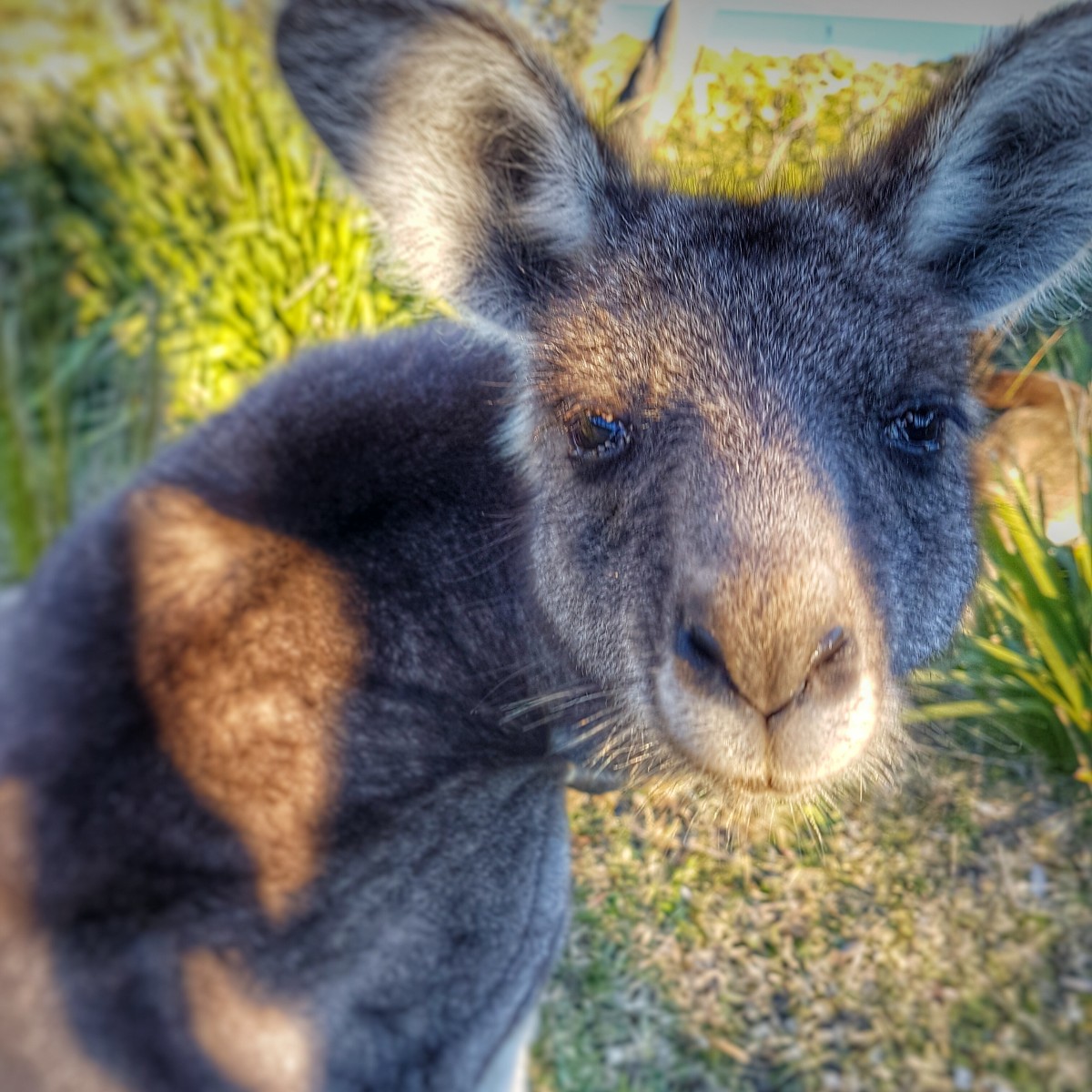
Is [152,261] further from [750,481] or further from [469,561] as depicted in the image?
[750,481]

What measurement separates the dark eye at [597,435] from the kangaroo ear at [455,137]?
0.33 meters

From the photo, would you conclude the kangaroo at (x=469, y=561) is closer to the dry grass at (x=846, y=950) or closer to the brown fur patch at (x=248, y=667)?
the brown fur patch at (x=248, y=667)

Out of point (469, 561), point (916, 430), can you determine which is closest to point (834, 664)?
point (916, 430)

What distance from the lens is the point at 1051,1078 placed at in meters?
2.05

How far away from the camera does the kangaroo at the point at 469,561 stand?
150 centimetres

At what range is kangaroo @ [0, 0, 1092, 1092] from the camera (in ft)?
4.92

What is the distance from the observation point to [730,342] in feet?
5.25

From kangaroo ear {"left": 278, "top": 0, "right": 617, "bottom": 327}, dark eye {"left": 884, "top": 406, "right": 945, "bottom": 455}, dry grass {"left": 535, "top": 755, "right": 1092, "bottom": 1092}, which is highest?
kangaroo ear {"left": 278, "top": 0, "right": 617, "bottom": 327}

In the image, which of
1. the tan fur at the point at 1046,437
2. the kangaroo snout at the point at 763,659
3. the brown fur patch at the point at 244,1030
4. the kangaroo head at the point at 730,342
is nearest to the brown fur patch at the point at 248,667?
the brown fur patch at the point at 244,1030

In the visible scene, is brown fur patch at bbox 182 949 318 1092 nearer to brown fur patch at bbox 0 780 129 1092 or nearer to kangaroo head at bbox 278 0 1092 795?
brown fur patch at bbox 0 780 129 1092

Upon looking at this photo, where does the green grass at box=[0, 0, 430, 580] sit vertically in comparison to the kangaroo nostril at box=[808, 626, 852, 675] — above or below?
below

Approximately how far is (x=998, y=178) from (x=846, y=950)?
206 cm

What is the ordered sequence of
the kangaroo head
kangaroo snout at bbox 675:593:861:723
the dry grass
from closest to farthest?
kangaroo snout at bbox 675:593:861:723, the kangaroo head, the dry grass

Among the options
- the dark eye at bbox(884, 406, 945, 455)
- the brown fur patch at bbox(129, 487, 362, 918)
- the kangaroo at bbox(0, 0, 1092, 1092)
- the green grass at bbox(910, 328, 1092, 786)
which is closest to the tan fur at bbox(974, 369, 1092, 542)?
the green grass at bbox(910, 328, 1092, 786)
